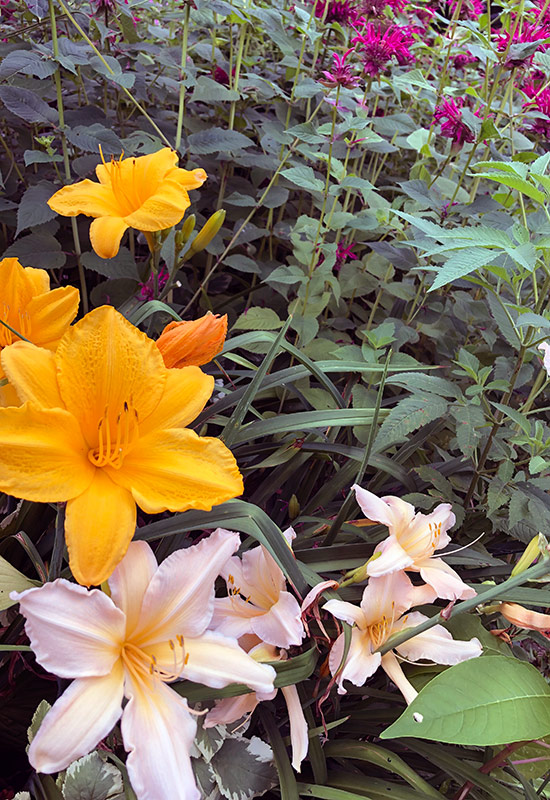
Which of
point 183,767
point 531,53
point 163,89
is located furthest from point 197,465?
point 163,89

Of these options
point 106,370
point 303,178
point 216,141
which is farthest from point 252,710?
point 216,141

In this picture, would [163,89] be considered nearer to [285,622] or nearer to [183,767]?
[285,622]

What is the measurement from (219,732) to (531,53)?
123cm

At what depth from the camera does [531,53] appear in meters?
1.15

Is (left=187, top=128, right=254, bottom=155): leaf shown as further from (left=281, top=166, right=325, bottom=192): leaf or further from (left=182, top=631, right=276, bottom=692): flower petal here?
(left=182, top=631, right=276, bottom=692): flower petal

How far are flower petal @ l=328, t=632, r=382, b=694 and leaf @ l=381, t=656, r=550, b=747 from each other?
7 centimetres

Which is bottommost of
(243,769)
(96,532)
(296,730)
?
(243,769)

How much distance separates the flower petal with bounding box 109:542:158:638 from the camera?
22.6 inches

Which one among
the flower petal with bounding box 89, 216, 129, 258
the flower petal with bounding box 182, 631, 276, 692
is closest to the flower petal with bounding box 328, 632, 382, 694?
the flower petal with bounding box 182, 631, 276, 692

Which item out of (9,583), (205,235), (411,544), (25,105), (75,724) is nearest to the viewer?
(75,724)

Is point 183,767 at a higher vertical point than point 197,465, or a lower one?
lower

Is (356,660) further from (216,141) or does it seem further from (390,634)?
(216,141)

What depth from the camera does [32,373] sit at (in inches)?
22.8

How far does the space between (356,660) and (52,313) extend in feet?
1.72
